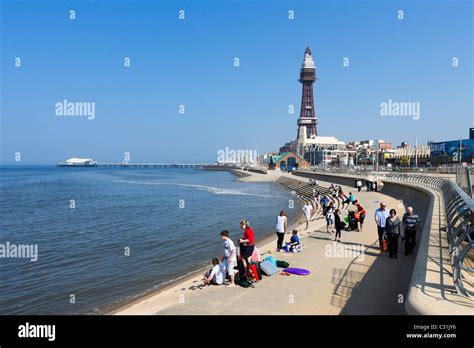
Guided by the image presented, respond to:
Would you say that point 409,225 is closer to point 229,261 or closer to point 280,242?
point 280,242

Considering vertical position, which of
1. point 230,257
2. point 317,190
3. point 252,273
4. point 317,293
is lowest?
point 317,190

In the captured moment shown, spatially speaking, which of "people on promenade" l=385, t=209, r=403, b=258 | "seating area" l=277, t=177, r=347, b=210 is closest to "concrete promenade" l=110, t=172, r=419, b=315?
"people on promenade" l=385, t=209, r=403, b=258

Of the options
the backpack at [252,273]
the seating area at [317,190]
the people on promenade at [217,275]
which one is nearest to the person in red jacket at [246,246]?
the backpack at [252,273]

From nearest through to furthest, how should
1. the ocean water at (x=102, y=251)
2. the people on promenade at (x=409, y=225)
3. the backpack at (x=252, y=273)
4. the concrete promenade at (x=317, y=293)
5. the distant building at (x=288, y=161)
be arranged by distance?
the concrete promenade at (x=317, y=293) < the backpack at (x=252, y=273) < the people on promenade at (x=409, y=225) < the ocean water at (x=102, y=251) < the distant building at (x=288, y=161)

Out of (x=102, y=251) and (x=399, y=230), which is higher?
(x=399, y=230)

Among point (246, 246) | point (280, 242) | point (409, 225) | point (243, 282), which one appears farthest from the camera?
point (280, 242)

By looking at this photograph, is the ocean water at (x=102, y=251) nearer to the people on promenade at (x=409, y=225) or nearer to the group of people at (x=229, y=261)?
the group of people at (x=229, y=261)

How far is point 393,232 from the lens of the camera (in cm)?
968

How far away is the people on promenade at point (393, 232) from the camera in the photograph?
Result: 9.65 meters

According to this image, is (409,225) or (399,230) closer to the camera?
(409,225)

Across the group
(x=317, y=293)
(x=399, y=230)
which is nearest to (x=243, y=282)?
(x=317, y=293)

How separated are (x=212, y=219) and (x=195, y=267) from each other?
11.5m
